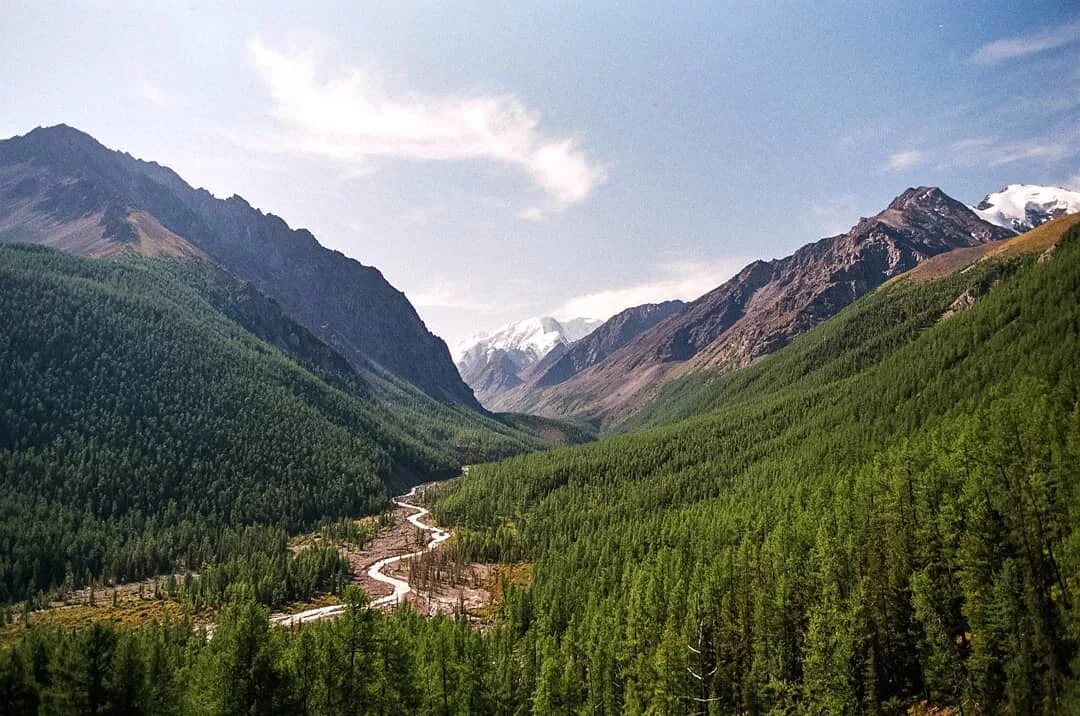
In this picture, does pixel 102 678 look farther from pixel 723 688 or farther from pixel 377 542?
pixel 377 542

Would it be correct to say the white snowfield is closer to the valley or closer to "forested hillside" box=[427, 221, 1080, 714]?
the valley

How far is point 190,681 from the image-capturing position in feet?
195

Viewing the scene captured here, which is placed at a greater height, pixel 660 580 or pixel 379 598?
pixel 660 580

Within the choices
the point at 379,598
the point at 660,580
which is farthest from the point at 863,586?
the point at 379,598

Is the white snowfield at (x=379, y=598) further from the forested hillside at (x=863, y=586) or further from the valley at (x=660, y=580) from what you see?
the forested hillside at (x=863, y=586)

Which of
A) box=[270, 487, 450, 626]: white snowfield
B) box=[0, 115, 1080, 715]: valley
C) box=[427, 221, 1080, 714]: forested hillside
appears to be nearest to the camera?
box=[0, 115, 1080, 715]: valley

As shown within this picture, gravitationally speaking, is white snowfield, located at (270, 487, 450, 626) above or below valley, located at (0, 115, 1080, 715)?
below

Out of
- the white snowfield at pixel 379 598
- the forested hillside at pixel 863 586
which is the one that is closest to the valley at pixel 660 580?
the forested hillside at pixel 863 586

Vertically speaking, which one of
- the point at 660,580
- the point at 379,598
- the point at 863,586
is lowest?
the point at 379,598

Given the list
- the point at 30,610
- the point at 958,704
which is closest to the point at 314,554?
the point at 30,610

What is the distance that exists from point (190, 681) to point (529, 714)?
1557 inches

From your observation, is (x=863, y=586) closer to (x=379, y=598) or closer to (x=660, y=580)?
(x=660, y=580)

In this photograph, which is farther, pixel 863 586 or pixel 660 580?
pixel 660 580

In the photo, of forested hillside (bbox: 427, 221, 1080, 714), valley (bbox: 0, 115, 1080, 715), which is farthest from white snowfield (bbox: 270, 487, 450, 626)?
forested hillside (bbox: 427, 221, 1080, 714)
